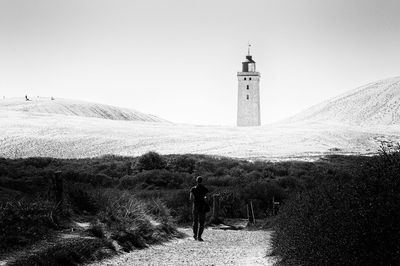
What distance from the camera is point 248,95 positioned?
360 ft

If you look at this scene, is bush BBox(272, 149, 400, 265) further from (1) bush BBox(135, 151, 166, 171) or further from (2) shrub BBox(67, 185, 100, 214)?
(1) bush BBox(135, 151, 166, 171)

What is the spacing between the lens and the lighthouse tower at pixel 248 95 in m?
107

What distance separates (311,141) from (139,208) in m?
52.0

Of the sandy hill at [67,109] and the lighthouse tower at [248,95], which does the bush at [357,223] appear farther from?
the lighthouse tower at [248,95]

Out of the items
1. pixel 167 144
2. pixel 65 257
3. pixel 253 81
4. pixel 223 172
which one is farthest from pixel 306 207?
pixel 253 81

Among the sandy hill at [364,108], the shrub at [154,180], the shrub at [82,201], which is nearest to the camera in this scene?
the shrub at [82,201]

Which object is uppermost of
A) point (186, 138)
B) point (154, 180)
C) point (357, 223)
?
point (357, 223)

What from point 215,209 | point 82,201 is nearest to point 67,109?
point 215,209

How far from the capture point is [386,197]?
6.59 m

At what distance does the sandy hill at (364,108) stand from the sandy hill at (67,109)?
4136 centimetres

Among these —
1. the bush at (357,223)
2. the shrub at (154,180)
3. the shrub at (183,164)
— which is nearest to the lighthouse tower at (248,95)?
the shrub at (183,164)

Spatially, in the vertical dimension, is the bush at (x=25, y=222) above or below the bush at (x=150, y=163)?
above

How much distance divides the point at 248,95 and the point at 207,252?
9683 centimetres

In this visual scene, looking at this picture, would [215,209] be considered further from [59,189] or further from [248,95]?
[248,95]
